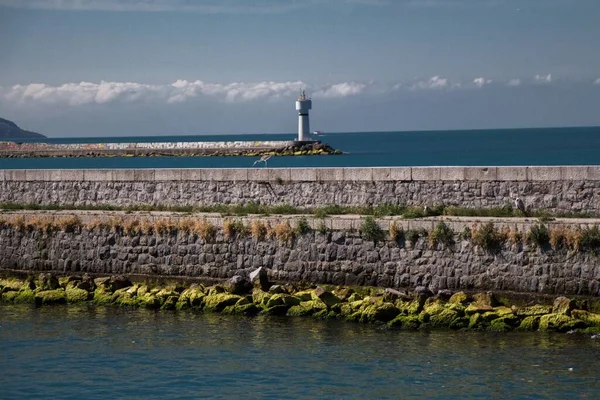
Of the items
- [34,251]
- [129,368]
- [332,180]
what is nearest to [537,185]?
[332,180]

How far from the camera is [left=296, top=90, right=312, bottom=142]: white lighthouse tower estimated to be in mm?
74938

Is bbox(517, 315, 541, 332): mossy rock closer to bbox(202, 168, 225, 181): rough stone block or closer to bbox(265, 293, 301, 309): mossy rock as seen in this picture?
bbox(265, 293, 301, 309): mossy rock

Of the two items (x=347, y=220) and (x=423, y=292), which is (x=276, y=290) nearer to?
(x=347, y=220)

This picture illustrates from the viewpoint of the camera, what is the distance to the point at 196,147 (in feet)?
310

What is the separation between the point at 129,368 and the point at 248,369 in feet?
6.16

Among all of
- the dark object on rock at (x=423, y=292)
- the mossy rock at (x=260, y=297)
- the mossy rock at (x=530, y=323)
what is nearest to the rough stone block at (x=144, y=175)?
the mossy rock at (x=260, y=297)

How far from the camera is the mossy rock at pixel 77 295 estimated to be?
21344mm

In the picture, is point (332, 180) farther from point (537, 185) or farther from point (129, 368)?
point (129, 368)

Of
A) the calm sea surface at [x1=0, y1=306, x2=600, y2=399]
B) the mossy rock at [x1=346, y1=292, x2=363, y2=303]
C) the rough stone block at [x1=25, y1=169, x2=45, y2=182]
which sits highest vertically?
the rough stone block at [x1=25, y1=169, x2=45, y2=182]

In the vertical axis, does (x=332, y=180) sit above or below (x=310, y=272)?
above

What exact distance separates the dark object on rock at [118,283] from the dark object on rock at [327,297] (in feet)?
14.8

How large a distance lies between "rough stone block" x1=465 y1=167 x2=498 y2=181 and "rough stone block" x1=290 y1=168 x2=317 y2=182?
3.44m

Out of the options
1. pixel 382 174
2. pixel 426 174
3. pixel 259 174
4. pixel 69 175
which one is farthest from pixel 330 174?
pixel 69 175

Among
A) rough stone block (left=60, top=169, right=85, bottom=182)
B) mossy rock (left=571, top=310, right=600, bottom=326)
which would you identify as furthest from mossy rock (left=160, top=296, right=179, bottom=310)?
mossy rock (left=571, top=310, right=600, bottom=326)
